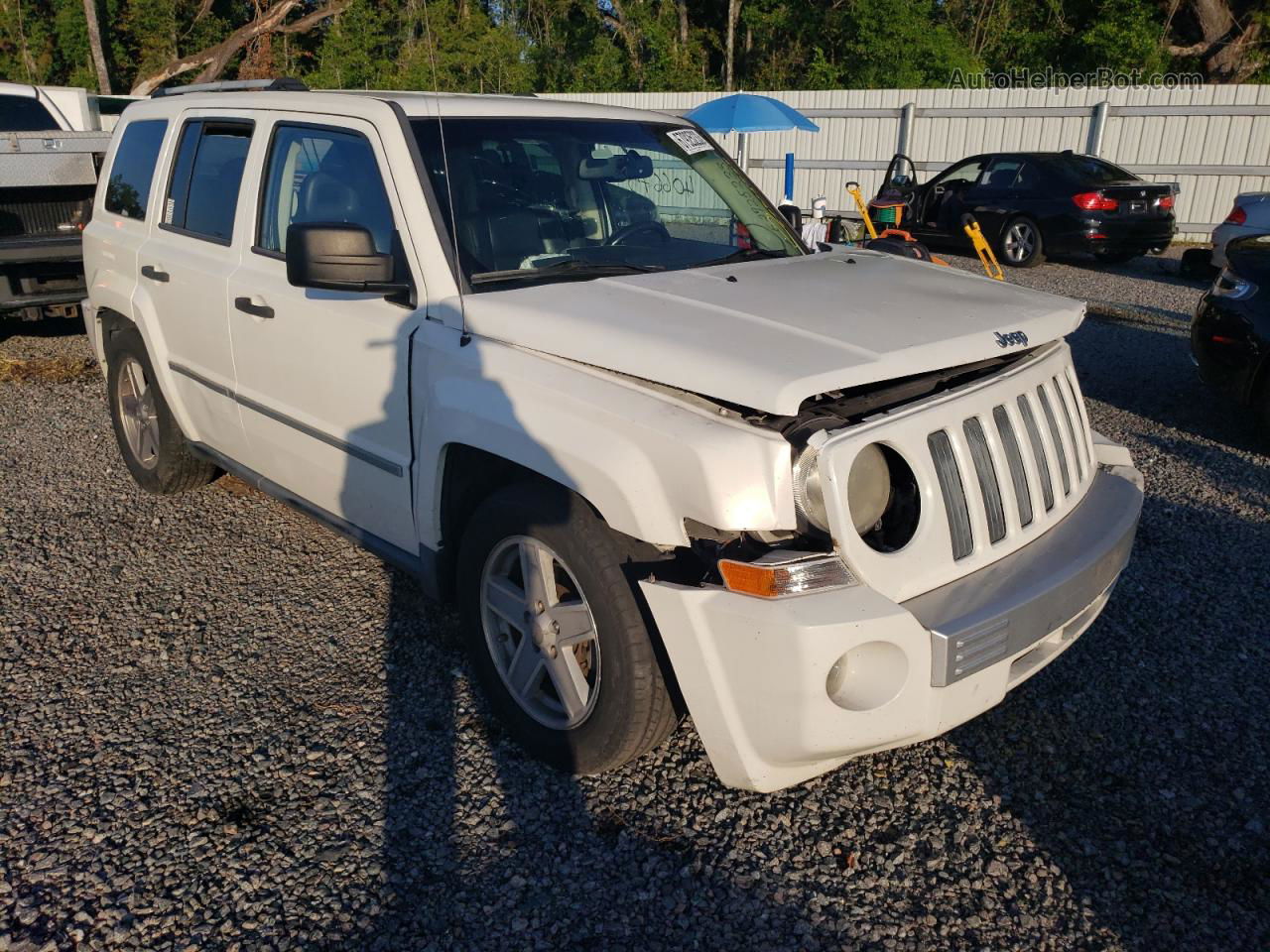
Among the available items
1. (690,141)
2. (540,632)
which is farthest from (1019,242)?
(540,632)

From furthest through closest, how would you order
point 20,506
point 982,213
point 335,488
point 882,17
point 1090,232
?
point 882,17
point 982,213
point 1090,232
point 20,506
point 335,488

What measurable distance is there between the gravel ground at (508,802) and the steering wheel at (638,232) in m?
1.62

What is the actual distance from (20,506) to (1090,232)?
40.3ft

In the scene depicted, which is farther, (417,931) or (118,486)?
(118,486)

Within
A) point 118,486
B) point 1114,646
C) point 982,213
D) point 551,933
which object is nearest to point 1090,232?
point 982,213

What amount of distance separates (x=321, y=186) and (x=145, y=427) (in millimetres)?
2315

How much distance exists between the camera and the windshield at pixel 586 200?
3498mm

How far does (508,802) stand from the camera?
3.10 meters

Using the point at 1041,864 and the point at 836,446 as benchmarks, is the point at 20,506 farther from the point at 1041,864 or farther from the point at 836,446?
the point at 1041,864

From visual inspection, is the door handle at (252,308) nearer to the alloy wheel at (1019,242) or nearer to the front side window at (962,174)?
the alloy wheel at (1019,242)

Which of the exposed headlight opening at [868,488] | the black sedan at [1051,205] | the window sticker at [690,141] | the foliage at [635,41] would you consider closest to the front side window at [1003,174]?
the black sedan at [1051,205]

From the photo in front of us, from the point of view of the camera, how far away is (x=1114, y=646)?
13.0 feet

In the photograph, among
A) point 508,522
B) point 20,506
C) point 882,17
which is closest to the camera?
point 508,522

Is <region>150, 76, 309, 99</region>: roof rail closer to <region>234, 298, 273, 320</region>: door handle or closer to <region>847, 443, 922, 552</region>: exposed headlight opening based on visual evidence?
<region>234, 298, 273, 320</region>: door handle
